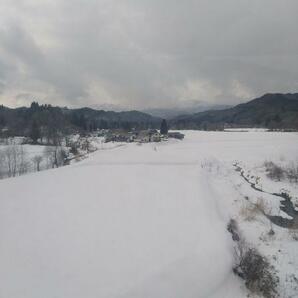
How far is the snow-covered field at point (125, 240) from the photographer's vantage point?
9711 mm

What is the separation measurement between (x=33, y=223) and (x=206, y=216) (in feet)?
24.9

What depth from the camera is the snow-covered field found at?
971cm

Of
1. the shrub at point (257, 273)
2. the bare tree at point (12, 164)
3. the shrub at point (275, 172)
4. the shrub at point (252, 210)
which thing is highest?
the shrub at point (275, 172)

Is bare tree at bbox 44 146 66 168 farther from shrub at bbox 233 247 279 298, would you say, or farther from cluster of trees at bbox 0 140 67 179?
shrub at bbox 233 247 279 298

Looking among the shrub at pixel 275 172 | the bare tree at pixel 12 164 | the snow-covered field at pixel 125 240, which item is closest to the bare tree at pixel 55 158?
the bare tree at pixel 12 164

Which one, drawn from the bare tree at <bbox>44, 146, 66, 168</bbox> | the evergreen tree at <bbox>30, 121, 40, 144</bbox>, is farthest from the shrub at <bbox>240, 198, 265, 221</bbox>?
the evergreen tree at <bbox>30, 121, 40, 144</bbox>

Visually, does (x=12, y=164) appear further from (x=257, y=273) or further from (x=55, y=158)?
(x=257, y=273)

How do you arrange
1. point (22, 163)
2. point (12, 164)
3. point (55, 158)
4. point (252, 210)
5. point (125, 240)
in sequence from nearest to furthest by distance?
1. point (125, 240)
2. point (252, 210)
3. point (22, 163)
4. point (55, 158)
5. point (12, 164)

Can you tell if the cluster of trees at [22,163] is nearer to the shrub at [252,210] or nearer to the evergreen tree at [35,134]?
the evergreen tree at [35,134]

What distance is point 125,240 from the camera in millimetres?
11977

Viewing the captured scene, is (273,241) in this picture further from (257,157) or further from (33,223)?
(257,157)

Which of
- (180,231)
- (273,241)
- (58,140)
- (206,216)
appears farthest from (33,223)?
(58,140)

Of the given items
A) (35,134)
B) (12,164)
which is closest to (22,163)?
(12,164)

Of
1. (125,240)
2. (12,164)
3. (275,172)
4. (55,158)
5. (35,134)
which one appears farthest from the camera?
(35,134)
